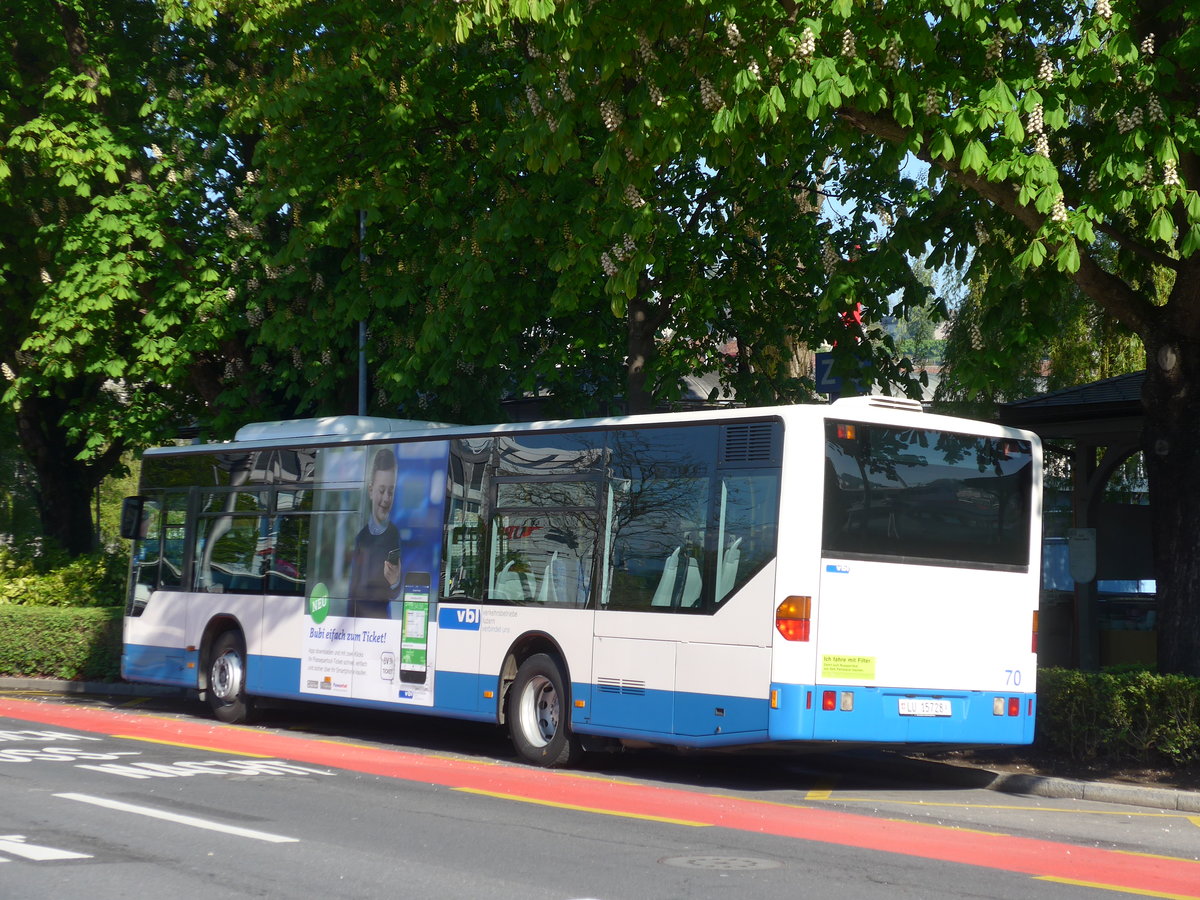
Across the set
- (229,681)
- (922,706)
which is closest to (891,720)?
(922,706)

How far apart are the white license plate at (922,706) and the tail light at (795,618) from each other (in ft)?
3.48

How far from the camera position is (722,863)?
8102mm

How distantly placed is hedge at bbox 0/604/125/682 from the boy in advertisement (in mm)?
7709

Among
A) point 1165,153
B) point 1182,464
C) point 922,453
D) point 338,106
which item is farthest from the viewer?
point 338,106

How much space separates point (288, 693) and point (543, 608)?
4.38 metres

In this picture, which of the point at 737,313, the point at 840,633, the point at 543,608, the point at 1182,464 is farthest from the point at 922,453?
the point at 737,313

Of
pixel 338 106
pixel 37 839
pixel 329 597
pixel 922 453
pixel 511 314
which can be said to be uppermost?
pixel 338 106

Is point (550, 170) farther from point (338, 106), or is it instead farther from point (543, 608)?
point (338, 106)

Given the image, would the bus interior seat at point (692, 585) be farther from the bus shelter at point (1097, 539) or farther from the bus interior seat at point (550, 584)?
the bus shelter at point (1097, 539)

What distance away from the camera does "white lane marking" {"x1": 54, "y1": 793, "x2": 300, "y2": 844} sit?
28.6 feet

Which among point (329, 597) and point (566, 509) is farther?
point (329, 597)

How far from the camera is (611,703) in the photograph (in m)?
12.5

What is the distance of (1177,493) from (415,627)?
7.08 m

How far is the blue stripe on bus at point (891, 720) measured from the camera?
36.4 feet
